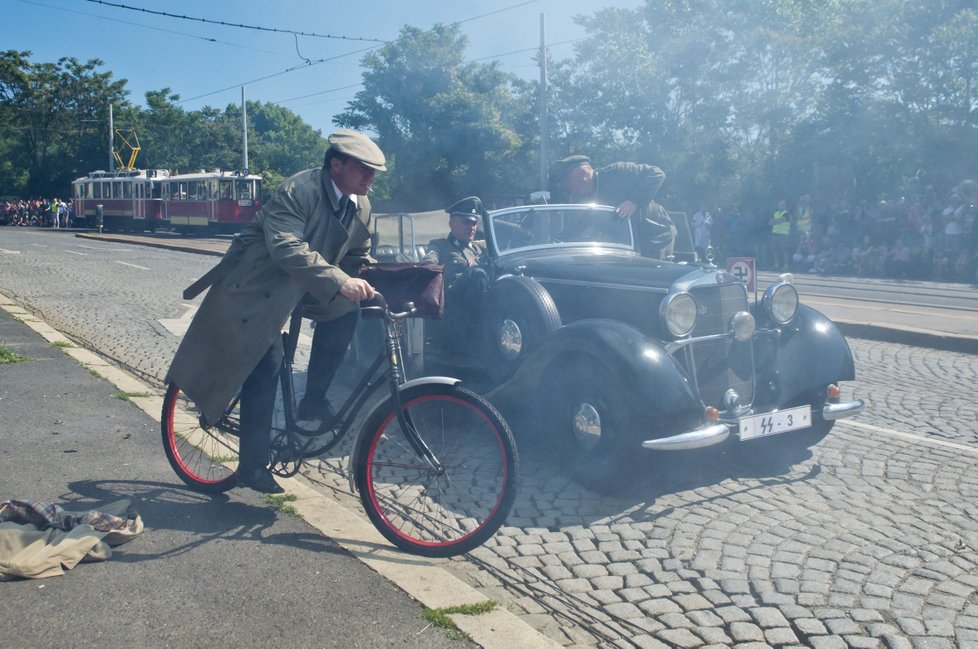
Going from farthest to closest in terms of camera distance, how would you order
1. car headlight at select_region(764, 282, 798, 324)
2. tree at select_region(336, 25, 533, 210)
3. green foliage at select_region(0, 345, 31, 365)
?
tree at select_region(336, 25, 533, 210) < green foliage at select_region(0, 345, 31, 365) < car headlight at select_region(764, 282, 798, 324)

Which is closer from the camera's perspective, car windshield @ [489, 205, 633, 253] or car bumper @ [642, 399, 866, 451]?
car bumper @ [642, 399, 866, 451]

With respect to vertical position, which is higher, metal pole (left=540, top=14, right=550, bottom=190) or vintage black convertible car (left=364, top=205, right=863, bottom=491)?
metal pole (left=540, top=14, right=550, bottom=190)

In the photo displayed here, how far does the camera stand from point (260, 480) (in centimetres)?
404

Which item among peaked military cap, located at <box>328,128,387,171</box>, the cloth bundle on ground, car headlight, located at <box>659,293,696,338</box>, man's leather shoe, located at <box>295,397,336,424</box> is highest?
peaked military cap, located at <box>328,128,387,171</box>

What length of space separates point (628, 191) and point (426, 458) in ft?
13.4

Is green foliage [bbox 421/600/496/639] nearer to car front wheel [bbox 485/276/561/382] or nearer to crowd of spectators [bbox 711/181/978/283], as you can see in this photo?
car front wheel [bbox 485/276/561/382]

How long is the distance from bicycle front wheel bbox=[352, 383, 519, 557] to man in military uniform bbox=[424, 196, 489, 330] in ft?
6.73

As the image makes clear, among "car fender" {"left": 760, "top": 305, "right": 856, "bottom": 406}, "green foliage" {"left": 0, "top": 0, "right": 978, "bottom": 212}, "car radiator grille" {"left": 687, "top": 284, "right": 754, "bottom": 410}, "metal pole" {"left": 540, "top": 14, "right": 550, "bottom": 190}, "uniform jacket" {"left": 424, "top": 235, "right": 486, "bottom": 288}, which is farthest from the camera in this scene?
"metal pole" {"left": 540, "top": 14, "right": 550, "bottom": 190}

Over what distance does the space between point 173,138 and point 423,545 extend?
213 ft

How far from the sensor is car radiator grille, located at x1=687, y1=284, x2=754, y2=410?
5031 mm

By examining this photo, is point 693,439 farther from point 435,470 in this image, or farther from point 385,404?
point 385,404

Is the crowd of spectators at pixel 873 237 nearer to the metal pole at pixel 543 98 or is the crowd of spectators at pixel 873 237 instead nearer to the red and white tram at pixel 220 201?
the metal pole at pixel 543 98

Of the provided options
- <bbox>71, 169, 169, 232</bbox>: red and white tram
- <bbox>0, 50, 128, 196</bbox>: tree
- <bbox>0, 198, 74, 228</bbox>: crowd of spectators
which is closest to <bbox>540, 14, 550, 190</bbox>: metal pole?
<bbox>71, 169, 169, 232</bbox>: red and white tram

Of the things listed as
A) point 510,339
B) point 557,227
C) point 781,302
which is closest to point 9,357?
point 510,339
